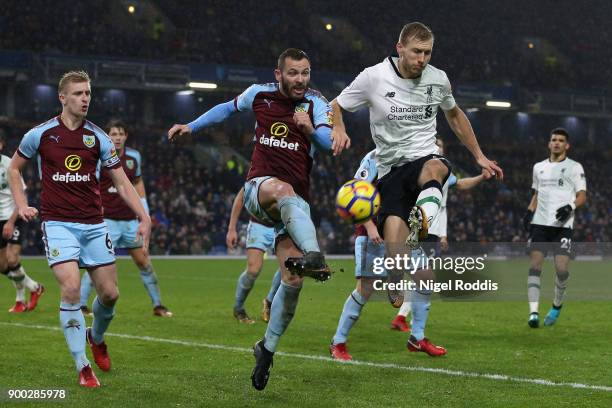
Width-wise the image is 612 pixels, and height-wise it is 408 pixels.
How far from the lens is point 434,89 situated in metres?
7.85

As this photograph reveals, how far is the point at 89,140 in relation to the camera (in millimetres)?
7207

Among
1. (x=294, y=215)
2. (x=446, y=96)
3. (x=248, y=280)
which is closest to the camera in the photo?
(x=294, y=215)

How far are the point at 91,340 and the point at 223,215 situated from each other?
27.1m

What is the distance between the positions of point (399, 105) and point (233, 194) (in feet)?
99.1

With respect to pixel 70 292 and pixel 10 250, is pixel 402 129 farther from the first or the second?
pixel 10 250

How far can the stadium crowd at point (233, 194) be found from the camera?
1297 inches

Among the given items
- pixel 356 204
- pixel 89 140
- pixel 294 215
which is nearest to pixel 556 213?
pixel 356 204

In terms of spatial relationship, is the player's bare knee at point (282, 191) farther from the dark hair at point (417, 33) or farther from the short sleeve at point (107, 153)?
the dark hair at point (417, 33)

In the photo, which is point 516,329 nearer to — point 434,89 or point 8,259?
point 434,89

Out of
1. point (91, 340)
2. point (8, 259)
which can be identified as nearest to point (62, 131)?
point (91, 340)

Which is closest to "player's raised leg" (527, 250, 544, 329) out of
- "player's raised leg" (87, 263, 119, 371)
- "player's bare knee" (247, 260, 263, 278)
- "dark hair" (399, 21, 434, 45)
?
"player's bare knee" (247, 260, 263, 278)

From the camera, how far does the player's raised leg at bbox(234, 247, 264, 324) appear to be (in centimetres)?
1181

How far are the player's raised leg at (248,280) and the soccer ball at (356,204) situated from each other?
5022 mm

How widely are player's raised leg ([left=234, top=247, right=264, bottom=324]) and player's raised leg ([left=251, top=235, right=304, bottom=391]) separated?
4879 millimetres
